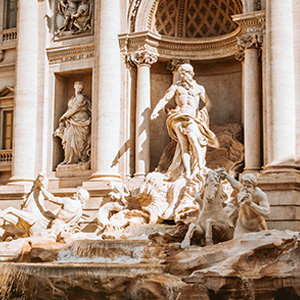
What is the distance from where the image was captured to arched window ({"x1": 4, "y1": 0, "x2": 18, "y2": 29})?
2295cm

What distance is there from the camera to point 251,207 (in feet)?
41.8

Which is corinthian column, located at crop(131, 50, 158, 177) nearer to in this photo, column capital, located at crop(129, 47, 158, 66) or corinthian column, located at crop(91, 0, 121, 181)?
column capital, located at crop(129, 47, 158, 66)

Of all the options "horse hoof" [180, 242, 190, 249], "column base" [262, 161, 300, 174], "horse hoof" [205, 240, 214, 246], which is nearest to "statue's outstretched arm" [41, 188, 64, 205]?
"horse hoof" [180, 242, 190, 249]

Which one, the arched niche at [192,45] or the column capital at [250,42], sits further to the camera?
the arched niche at [192,45]

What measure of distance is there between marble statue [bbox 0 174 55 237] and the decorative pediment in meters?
5.75

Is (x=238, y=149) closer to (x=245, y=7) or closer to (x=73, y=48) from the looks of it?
(x=245, y=7)

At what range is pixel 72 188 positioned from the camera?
19.7m

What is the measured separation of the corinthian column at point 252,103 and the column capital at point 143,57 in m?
3.02

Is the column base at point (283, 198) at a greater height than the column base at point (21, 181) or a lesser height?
lesser

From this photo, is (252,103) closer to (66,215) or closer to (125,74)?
(125,74)

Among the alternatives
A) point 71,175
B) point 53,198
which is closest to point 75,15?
point 71,175

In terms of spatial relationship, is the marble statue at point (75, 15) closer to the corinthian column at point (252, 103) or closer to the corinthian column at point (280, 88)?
the corinthian column at point (252, 103)

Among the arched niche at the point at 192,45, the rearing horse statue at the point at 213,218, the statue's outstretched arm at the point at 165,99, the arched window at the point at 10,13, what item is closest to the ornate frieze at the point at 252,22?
the arched niche at the point at 192,45

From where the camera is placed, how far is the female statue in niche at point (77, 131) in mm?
20406
